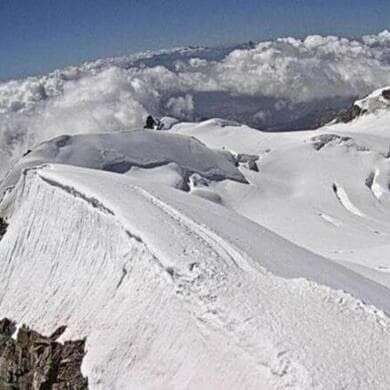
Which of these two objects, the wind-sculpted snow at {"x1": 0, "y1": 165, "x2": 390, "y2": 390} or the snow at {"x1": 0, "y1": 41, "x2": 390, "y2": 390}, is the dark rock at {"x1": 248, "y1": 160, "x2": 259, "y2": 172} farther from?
the wind-sculpted snow at {"x1": 0, "y1": 165, "x2": 390, "y2": 390}

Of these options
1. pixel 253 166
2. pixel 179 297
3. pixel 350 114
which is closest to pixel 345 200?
pixel 253 166

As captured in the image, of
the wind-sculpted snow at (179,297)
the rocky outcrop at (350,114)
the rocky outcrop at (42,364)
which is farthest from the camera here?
the rocky outcrop at (350,114)

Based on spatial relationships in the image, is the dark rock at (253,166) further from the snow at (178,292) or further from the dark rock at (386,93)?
the dark rock at (386,93)

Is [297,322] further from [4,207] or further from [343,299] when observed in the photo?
[4,207]

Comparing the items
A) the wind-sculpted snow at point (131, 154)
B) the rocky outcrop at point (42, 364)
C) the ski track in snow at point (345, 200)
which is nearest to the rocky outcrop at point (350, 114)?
the ski track in snow at point (345, 200)

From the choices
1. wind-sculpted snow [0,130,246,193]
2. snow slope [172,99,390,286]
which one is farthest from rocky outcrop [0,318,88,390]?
wind-sculpted snow [0,130,246,193]

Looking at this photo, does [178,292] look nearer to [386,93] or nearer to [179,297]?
→ [179,297]

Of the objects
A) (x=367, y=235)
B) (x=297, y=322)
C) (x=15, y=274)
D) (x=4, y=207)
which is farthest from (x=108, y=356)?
(x=367, y=235)
